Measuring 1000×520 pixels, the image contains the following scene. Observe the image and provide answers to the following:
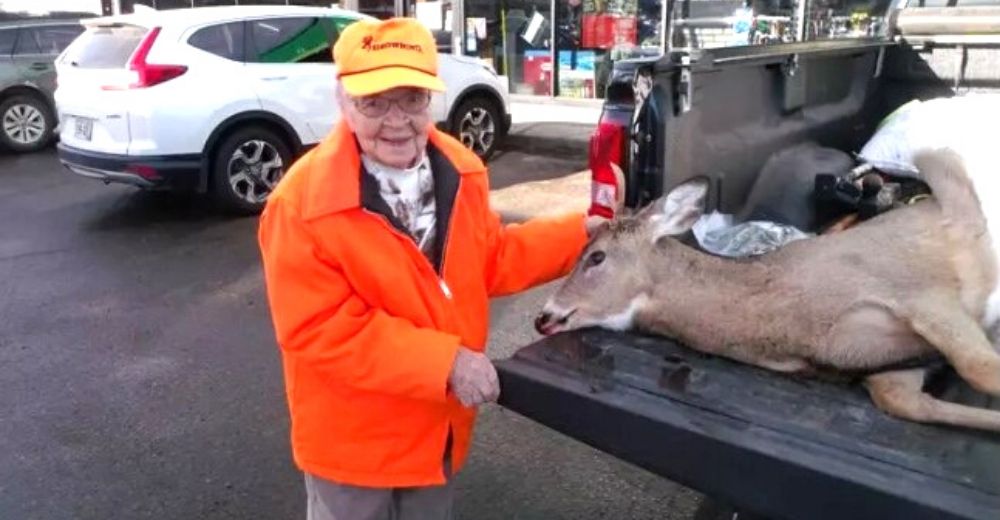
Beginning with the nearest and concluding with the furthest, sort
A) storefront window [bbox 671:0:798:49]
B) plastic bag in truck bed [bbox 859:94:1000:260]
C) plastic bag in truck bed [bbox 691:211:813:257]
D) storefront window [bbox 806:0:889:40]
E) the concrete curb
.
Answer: plastic bag in truck bed [bbox 859:94:1000:260], plastic bag in truck bed [bbox 691:211:813:257], storefront window [bbox 806:0:889:40], storefront window [bbox 671:0:798:49], the concrete curb

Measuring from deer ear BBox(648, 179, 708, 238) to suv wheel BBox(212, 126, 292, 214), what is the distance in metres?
6.87

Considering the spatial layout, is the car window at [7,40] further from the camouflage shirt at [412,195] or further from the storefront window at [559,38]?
the camouflage shirt at [412,195]

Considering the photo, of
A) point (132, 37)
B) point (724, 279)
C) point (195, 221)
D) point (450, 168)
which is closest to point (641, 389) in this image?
point (724, 279)

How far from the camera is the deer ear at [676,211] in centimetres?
267

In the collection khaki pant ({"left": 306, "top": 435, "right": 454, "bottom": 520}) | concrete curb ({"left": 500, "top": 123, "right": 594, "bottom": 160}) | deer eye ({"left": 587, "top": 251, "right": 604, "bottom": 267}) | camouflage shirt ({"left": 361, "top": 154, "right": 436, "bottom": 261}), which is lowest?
concrete curb ({"left": 500, "top": 123, "right": 594, "bottom": 160})

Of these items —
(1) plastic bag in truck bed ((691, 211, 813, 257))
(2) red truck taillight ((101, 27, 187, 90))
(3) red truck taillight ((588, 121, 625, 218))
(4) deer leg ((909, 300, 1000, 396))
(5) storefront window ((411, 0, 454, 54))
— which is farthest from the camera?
(5) storefront window ((411, 0, 454, 54))

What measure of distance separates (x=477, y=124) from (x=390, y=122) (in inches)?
361

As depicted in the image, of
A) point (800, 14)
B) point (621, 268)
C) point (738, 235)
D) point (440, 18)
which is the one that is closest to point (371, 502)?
point (621, 268)

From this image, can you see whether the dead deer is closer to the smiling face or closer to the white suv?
the smiling face

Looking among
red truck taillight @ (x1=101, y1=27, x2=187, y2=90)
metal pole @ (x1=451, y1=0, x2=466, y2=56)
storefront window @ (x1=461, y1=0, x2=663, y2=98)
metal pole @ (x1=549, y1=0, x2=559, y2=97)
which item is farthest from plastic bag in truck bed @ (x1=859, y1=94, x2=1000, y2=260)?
metal pole @ (x1=451, y1=0, x2=466, y2=56)

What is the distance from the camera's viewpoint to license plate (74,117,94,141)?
28.8ft

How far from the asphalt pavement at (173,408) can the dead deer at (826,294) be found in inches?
52.7

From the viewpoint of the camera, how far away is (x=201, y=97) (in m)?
8.71

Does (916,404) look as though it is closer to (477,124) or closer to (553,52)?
(477,124)
